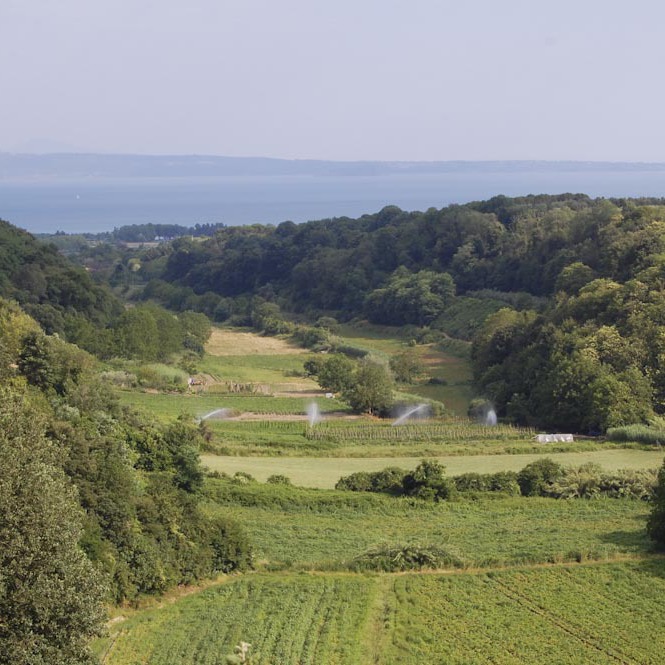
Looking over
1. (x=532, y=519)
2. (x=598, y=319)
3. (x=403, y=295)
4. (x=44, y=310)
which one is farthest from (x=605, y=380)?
(x=403, y=295)

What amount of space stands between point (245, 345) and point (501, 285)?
1926 cm

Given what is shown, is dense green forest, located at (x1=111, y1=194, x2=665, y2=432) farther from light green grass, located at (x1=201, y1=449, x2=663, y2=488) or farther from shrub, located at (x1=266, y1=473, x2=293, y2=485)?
shrub, located at (x1=266, y1=473, x2=293, y2=485)

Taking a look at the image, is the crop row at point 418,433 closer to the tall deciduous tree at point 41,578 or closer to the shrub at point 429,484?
the shrub at point 429,484

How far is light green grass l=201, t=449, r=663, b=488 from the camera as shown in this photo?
30.5 metres

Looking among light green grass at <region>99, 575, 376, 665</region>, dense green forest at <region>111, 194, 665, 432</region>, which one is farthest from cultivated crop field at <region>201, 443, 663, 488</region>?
light green grass at <region>99, 575, 376, 665</region>

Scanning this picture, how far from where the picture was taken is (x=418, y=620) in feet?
60.8

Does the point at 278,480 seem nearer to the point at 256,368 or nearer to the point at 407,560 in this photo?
the point at 407,560

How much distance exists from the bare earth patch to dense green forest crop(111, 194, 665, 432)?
2.96m

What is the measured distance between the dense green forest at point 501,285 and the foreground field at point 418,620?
17.4m

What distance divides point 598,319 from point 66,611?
33445mm

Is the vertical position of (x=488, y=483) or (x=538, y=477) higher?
(x=538, y=477)

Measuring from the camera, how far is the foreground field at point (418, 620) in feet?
56.0

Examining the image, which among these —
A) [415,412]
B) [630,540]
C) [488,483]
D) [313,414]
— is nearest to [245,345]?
[313,414]

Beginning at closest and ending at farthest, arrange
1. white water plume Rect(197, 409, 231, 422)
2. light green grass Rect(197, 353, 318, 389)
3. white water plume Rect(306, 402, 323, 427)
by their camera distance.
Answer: white water plume Rect(306, 402, 323, 427), white water plume Rect(197, 409, 231, 422), light green grass Rect(197, 353, 318, 389)
